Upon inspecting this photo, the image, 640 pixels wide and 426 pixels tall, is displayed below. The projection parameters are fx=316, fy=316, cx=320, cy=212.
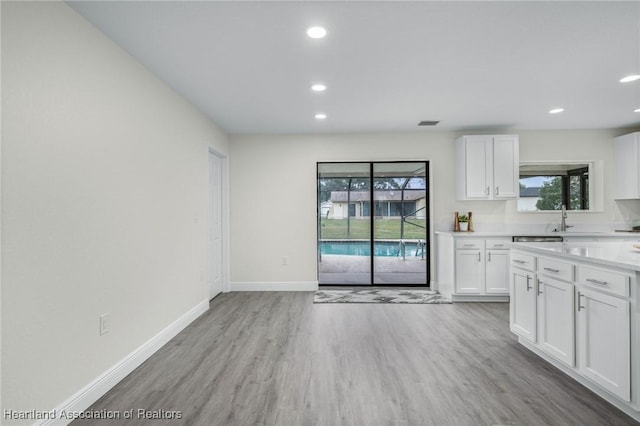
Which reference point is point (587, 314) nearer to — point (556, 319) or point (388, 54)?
point (556, 319)

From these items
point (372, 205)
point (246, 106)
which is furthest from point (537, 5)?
point (372, 205)

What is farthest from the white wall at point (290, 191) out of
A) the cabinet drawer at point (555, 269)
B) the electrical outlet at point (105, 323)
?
→ the electrical outlet at point (105, 323)

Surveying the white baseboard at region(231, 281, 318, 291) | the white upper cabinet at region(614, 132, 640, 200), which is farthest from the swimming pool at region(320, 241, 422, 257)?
the white upper cabinet at region(614, 132, 640, 200)

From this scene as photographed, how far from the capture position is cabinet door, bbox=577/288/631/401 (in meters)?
1.87

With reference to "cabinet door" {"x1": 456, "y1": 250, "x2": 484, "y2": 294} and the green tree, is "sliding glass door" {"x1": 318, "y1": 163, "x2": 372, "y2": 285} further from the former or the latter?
the green tree

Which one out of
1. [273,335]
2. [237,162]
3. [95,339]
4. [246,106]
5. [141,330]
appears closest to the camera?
→ [95,339]

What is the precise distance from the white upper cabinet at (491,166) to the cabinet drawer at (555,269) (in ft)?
7.49

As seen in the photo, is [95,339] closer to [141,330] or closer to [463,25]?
[141,330]

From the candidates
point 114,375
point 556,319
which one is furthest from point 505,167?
point 114,375

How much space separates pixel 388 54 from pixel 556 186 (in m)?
4.14

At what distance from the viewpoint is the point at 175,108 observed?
130 inches

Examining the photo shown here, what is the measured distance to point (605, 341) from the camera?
6.56 feet

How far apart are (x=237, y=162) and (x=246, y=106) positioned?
150 cm

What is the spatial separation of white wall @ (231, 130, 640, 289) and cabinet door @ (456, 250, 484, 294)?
75 cm
